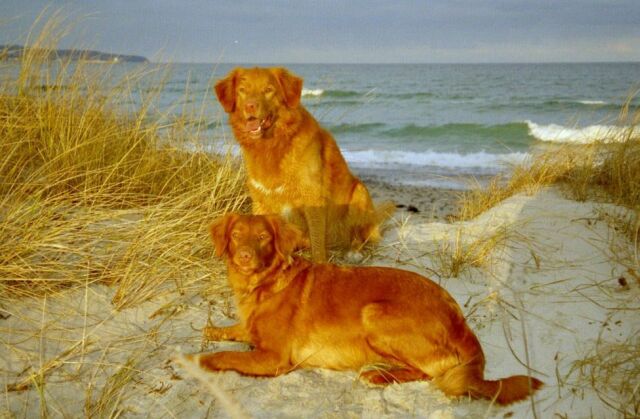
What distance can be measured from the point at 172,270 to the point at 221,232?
87 centimetres

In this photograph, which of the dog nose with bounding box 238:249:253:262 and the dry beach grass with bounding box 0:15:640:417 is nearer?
the dry beach grass with bounding box 0:15:640:417

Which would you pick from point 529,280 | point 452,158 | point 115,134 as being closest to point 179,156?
point 115,134

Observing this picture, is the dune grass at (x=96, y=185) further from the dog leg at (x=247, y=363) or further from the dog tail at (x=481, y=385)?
the dog tail at (x=481, y=385)

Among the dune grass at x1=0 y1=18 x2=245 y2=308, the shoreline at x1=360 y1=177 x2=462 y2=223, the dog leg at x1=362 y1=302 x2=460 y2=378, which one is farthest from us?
the shoreline at x1=360 y1=177 x2=462 y2=223

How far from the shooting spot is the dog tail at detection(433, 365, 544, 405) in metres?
2.60

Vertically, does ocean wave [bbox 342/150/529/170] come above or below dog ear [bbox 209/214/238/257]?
below

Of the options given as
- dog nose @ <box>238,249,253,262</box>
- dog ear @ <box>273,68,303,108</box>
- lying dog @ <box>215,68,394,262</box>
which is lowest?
dog nose @ <box>238,249,253,262</box>

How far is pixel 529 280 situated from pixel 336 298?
5.78ft

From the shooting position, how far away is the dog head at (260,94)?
161 inches

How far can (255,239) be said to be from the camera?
318 cm

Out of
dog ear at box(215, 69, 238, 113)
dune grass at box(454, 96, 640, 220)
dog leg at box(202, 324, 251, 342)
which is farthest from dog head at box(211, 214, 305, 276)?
dune grass at box(454, 96, 640, 220)

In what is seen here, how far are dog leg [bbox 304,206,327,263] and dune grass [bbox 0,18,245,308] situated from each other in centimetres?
78

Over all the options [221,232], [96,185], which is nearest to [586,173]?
Answer: [221,232]

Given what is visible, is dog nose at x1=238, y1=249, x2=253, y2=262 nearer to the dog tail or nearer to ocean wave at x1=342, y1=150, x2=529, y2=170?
the dog tail
